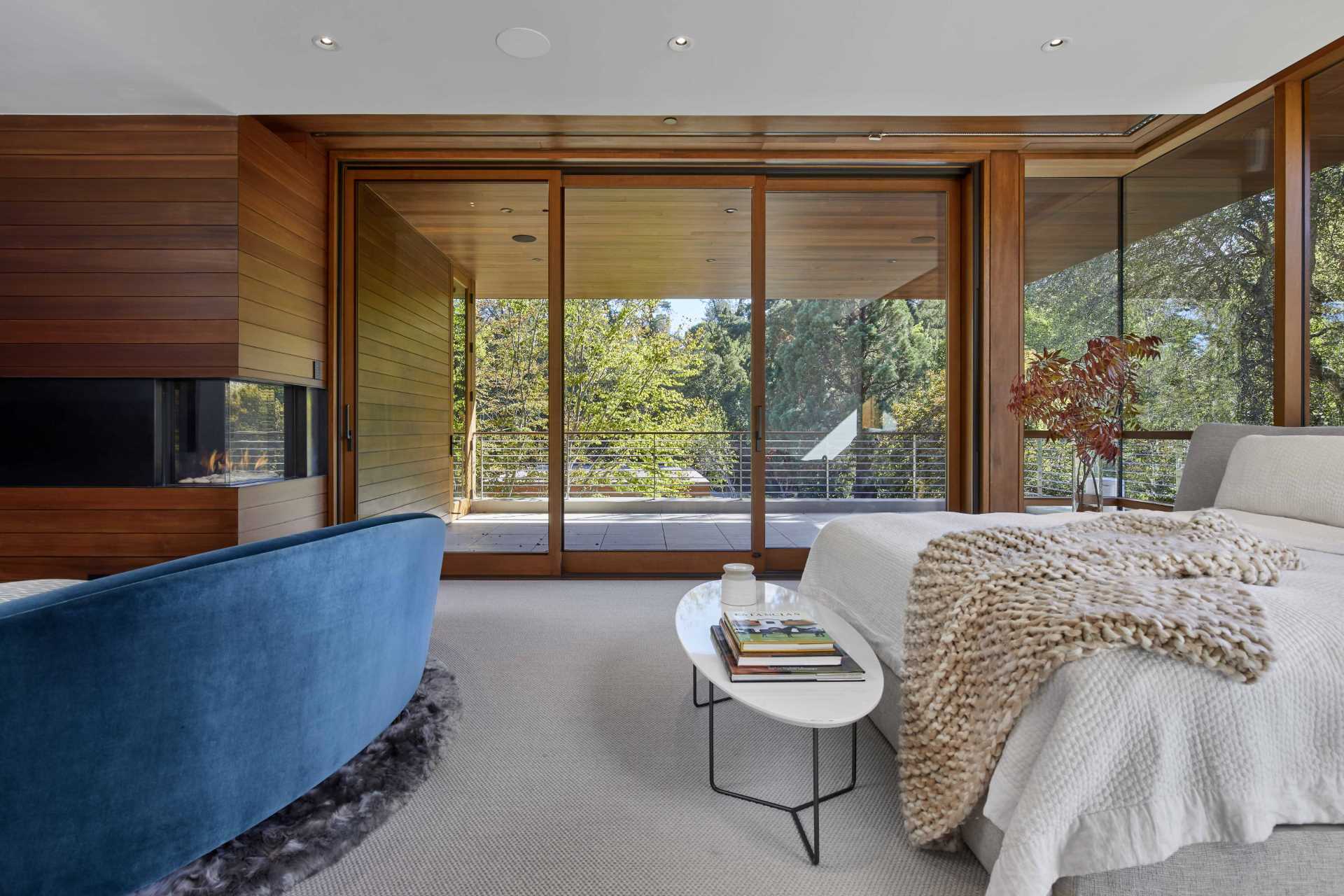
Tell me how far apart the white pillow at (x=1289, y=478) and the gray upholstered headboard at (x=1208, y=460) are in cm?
17

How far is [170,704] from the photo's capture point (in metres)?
1.08

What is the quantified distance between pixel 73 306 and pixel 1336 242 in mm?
5951

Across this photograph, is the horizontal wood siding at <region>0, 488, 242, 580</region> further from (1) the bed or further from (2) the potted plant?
(2) the potted plant

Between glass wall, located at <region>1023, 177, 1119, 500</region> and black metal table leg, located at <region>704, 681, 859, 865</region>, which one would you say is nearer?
black metal table leg, located at <region>704, 681, 859, 865</region>

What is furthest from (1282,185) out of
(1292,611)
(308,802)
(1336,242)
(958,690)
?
(308,802)

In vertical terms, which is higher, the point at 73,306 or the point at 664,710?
the point at 73,306

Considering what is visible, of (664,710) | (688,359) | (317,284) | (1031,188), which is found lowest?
(664,710)

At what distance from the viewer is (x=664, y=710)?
2129mm

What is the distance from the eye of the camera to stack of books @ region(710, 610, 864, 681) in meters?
1.44

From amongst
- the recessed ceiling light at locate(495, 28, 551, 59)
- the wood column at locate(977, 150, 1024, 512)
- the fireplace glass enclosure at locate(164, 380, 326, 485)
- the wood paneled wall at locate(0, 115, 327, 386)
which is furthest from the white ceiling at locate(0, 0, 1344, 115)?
the fireplace glass enclosure at locate(164, 380, 326, 485)

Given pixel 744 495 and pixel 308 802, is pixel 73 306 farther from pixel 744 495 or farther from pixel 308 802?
pixel 744 495

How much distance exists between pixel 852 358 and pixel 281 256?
3.35 m

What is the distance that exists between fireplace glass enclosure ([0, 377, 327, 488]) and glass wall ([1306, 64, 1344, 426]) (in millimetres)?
5218

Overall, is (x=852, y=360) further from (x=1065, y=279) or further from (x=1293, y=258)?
(x=1293, y=258)
